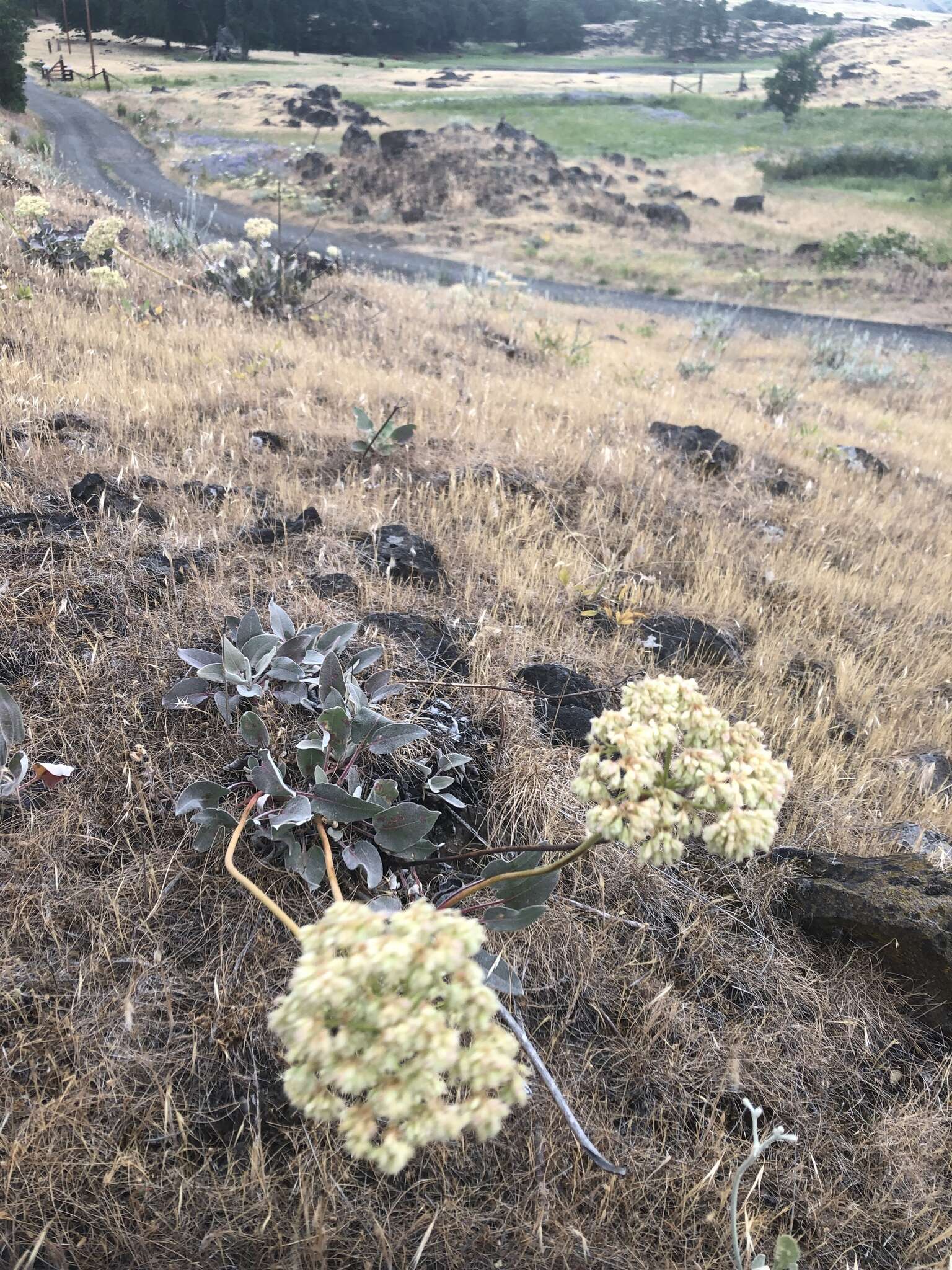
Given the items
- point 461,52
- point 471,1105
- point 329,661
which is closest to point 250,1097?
point 471,1105

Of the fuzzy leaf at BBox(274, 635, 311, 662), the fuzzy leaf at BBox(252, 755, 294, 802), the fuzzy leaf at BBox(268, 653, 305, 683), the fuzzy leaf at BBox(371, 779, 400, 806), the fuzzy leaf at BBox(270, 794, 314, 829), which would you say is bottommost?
the fuzzy leaf at BBox(371, 779, 400, 806)

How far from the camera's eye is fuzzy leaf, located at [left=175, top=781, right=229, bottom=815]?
67.4 inches

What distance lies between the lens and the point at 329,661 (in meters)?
1.94

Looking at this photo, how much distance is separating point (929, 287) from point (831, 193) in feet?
46.3

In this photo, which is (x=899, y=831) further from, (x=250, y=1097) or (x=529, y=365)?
(x=529, y=365)

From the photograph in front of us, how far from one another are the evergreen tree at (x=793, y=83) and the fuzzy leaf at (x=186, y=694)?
195 feet

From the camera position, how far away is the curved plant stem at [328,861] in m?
1.45

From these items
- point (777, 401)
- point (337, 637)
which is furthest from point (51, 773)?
point (777, 401)

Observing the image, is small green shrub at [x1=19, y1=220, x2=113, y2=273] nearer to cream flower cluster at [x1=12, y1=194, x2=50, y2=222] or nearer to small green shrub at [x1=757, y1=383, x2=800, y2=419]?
cream flower cluster at [x1=12, y1=194, x2=50, y2=222]

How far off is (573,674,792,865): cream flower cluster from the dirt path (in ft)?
38.5

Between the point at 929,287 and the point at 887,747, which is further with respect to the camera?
the point at 929,287

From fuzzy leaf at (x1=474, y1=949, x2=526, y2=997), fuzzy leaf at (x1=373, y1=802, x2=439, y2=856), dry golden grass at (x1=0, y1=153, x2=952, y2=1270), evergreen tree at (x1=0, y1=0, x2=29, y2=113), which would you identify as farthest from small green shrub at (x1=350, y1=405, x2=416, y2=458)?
evergreen tree at (x1=0, y1=0, x2=29, y2=113)

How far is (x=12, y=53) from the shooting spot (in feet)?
86.2

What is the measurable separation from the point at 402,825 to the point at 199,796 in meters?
0.48
